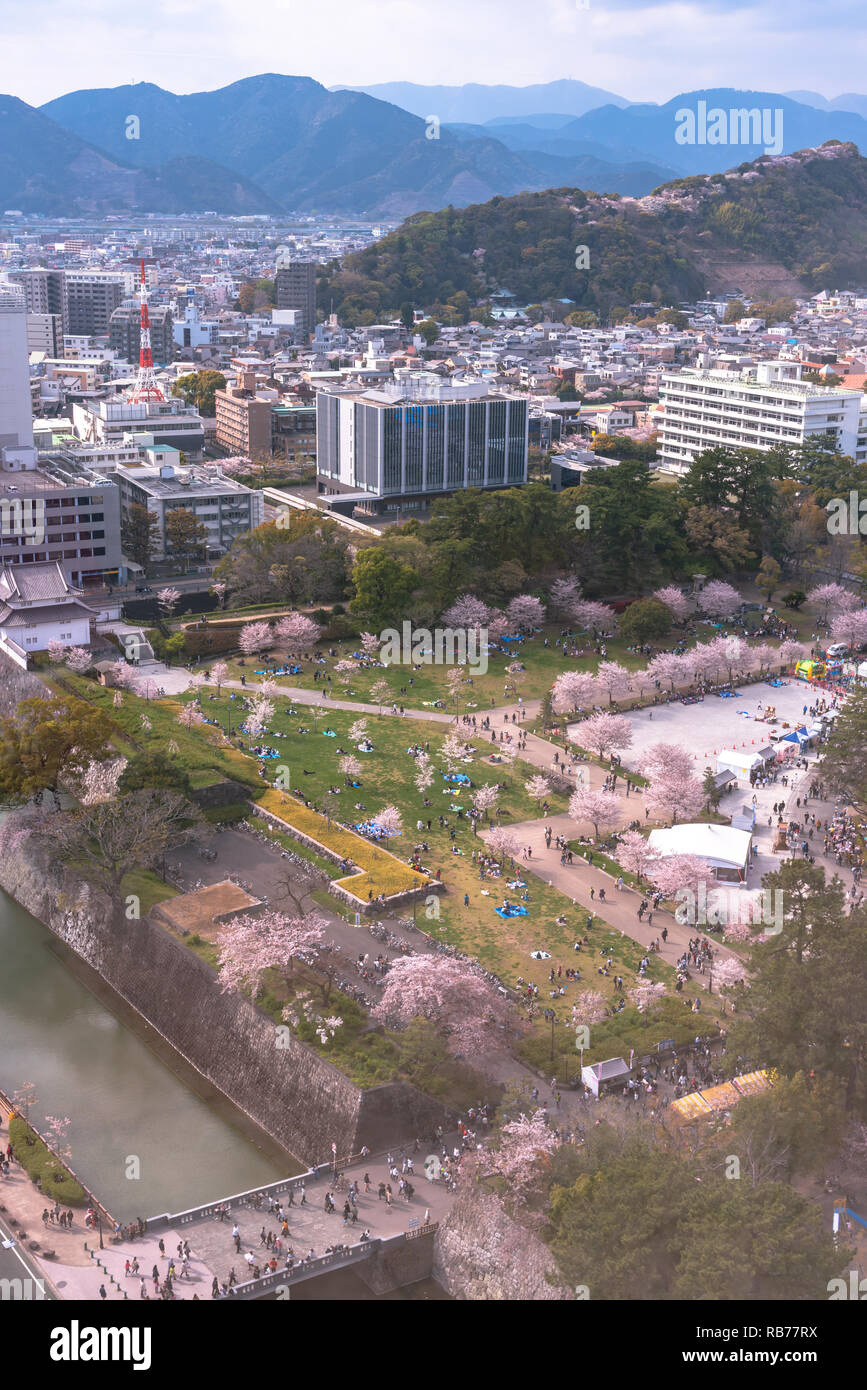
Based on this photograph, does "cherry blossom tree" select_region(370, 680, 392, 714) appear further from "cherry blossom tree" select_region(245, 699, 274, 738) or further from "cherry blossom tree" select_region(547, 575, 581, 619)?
"cherry blossom tree" select_region(547, 575, 581, 619)

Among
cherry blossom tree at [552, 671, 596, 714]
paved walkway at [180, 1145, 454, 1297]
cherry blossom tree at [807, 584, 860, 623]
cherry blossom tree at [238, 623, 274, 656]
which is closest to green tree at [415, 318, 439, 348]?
cherry blossom tree at [807, 584, 860, 623]

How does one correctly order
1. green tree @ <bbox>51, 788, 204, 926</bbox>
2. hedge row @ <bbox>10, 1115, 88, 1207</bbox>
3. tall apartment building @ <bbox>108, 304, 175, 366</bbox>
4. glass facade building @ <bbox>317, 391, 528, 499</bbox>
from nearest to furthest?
hedge row @ <bbox>10, 1115, 88, 1207</bbox>, green tree @ <bbox>51, 788, 204, 926</bbox>, glass facade building @ <bbox>317, 391, 528, 499</bbox>, tall apartment building @ <bbox>108, 304, 175, 366</bbox>

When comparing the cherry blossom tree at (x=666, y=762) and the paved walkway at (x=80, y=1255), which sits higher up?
the cherry blossom tree at (x=666, y=762)

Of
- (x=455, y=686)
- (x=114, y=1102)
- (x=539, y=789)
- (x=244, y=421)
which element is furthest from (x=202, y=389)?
(x=114, y=1102)

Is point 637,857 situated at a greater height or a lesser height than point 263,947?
lesser

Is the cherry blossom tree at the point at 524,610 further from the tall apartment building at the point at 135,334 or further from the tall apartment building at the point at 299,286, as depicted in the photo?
the tall apartment building at the point at 299,286

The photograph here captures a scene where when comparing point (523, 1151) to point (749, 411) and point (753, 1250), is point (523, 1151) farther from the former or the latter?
point (749, 411)

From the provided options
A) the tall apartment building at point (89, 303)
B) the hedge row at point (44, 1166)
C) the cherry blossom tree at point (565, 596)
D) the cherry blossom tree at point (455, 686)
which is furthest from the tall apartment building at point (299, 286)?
the hedge row at point (44, 1166)
